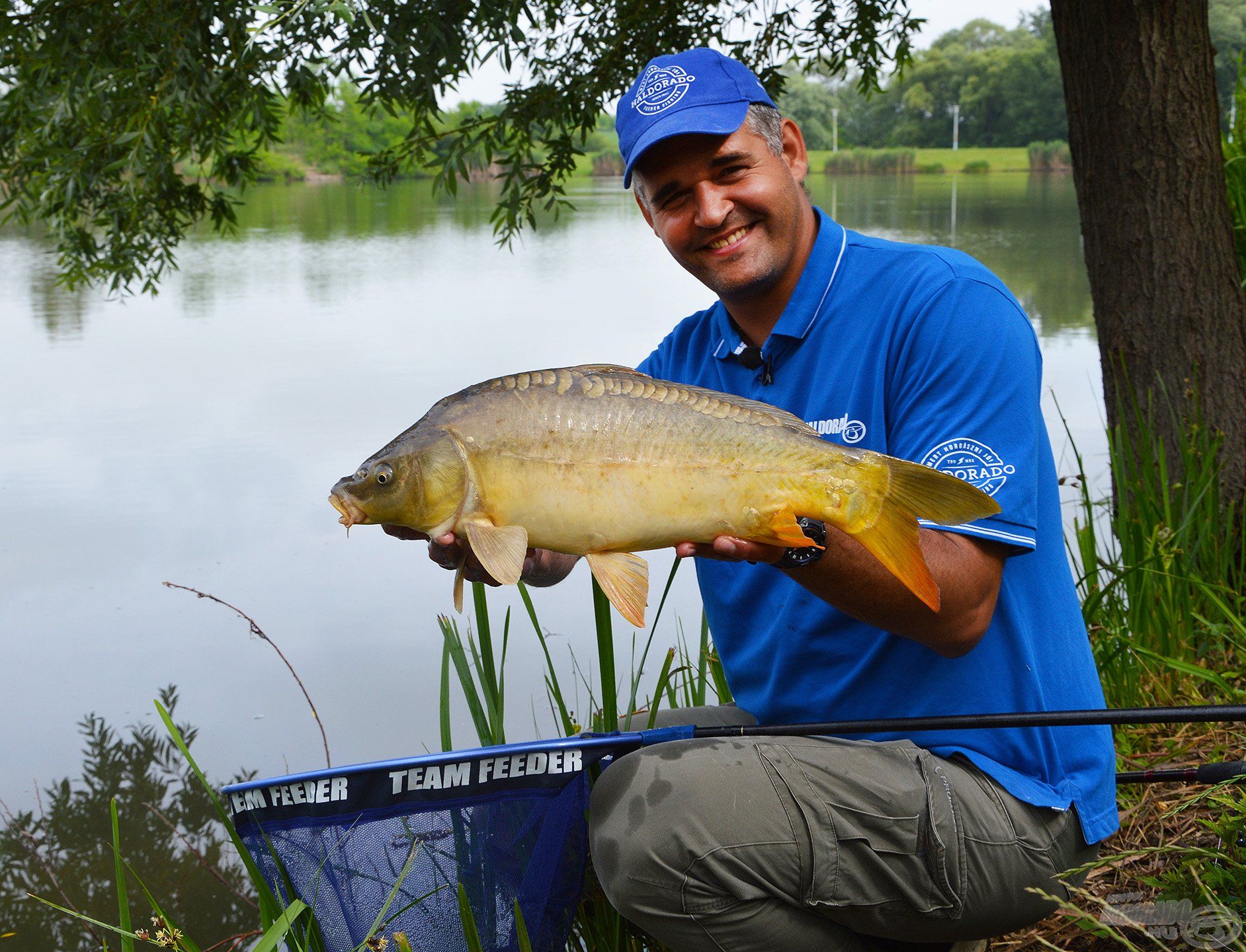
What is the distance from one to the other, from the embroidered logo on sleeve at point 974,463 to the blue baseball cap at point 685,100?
0.63 m

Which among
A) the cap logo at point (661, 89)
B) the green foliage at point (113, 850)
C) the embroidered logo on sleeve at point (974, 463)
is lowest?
the green foliage at point (113, 850)

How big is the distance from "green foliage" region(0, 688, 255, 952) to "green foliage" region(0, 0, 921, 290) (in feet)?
4.90

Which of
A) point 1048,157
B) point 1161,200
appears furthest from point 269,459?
point 1048,157

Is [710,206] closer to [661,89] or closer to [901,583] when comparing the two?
[661,89]

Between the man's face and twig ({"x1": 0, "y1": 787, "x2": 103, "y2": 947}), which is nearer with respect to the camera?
the man's face

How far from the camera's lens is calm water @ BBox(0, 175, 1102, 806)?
3.82 metres

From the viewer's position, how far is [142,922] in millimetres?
2818

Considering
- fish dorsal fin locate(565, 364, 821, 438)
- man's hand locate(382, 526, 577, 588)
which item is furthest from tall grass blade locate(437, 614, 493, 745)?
fish dorsal fin locate(565, 364, 821, 438)

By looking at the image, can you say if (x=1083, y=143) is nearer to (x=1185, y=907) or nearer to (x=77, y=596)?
(x=1185, y=907)

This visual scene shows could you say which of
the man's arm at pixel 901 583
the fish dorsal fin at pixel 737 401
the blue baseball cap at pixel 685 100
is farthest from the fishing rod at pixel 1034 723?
the blue baseball cap at pixel 685 100

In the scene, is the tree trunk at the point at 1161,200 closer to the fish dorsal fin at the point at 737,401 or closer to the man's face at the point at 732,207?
the man's face at the point at 732,207

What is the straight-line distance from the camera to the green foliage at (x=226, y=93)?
2.66m
